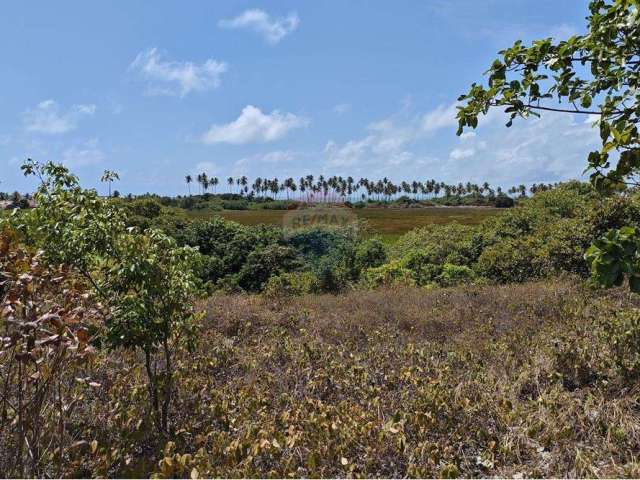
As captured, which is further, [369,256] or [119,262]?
[369,256]

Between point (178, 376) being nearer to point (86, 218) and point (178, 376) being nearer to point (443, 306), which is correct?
point (86, 218)

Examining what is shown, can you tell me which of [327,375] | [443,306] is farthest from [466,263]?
[327,375]

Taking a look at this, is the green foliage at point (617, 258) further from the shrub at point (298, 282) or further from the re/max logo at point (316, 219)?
the re/max logo at point (316, 219)

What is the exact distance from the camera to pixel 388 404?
11.7 feet

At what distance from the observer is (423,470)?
259cm

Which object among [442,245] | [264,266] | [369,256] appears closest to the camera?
[442,245]

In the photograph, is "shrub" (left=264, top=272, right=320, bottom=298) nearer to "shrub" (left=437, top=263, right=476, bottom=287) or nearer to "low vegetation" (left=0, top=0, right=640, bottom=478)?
"shrub" (left=437, top=263, right=476, bottom=287)

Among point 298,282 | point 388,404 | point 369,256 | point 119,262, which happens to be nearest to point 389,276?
point 298,282

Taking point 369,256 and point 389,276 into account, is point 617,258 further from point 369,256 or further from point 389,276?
point 369,256

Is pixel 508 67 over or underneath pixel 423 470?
over

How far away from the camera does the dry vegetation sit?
9.17 feet

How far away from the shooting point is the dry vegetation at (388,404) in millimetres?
2795

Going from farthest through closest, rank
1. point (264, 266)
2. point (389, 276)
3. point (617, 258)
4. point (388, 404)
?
point (264, 266) → point (389, 276) → point (388, 404) → point (617, 258)

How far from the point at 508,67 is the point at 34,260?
2722 mm
